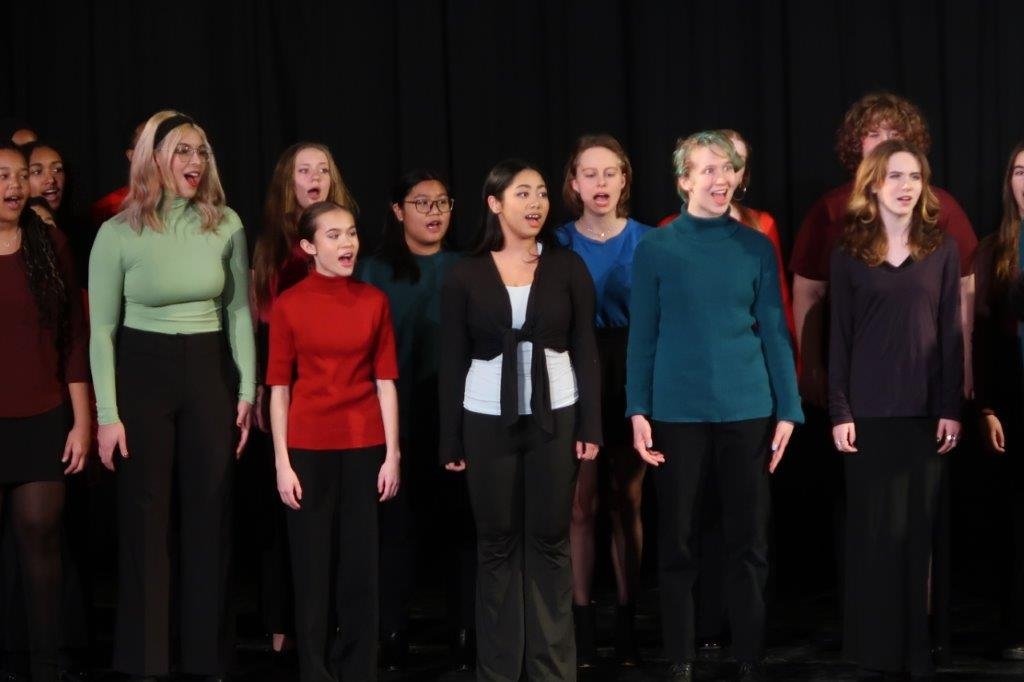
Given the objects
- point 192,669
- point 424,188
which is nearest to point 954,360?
point 424,188

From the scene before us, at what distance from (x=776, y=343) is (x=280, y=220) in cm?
159

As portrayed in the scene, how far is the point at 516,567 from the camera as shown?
393 cm

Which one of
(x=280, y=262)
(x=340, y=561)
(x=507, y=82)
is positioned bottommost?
(x=340, y=561)

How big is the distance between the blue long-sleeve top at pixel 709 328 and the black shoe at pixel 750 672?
2.27 ft

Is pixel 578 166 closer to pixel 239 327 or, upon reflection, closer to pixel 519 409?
pixel 519 409

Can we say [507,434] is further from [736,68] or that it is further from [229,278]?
[736,68]

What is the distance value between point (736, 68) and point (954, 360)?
1829 mm

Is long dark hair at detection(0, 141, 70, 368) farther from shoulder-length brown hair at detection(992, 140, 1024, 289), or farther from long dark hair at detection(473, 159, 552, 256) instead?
shoulder-length brown hair at detection(992, 140, 1024, 289)

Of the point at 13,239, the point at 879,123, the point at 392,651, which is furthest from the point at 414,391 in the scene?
the point at 879,123

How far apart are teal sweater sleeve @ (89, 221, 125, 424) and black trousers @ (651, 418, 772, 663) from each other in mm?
1513

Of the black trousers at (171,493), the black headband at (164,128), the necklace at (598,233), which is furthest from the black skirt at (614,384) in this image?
the black headband at (164,128)

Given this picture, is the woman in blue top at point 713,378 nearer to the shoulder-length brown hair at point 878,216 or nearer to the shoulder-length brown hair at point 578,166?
the shoulder-length brown hair at point 878,216

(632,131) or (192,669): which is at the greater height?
(632,131)

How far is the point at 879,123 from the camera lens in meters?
4.31
